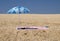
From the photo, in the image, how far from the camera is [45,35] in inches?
388

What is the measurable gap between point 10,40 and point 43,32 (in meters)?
2.43

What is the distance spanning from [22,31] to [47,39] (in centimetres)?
209

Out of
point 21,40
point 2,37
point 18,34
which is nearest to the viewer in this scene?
point 21,40

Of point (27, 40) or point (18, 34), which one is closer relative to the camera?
point (27, 40)

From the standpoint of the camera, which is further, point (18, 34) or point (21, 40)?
point (18, 34)

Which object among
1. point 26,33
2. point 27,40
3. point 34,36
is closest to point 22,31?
point 26,33

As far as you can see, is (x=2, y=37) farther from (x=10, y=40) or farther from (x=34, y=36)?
(x=34, y=36)

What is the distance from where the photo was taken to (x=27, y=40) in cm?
869

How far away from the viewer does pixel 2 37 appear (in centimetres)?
929

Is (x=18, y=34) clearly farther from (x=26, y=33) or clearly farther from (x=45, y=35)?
(x=45, y=35)

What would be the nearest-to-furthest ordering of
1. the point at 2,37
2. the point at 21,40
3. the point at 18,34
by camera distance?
1. the point at 21,40
2. the point at 2,37
3. the point at 18,34

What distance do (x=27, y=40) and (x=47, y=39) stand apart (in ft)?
3.25

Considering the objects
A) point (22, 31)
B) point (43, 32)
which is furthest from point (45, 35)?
point (22, 31)

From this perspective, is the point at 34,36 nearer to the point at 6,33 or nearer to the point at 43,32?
the point at 43,32
